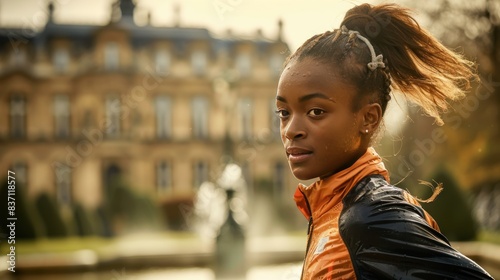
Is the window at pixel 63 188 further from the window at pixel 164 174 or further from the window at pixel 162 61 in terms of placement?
the window at pixel 162 61

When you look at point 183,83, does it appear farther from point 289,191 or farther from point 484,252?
point 484,252

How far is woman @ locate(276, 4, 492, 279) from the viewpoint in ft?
3.83

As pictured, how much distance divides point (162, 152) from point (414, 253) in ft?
112

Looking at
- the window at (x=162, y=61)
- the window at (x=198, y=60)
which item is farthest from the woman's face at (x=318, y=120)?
the window at (x=198, y=60)

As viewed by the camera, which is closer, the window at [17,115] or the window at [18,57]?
the window at [18,57]

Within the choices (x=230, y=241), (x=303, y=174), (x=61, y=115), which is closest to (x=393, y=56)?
(x=303, y=174)

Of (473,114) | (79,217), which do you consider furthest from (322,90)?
(79,217)

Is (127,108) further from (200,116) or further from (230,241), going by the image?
(230,241)

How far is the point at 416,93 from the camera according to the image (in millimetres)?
1572

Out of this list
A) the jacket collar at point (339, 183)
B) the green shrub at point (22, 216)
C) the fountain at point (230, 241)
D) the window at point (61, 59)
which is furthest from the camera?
the window at point (61, 59)

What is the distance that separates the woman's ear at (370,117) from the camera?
144 cm

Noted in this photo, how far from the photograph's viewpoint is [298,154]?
1.45 metres

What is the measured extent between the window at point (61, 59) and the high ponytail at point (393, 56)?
34483mm

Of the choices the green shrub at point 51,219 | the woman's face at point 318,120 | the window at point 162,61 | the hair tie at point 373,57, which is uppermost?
the window at point 162,61
